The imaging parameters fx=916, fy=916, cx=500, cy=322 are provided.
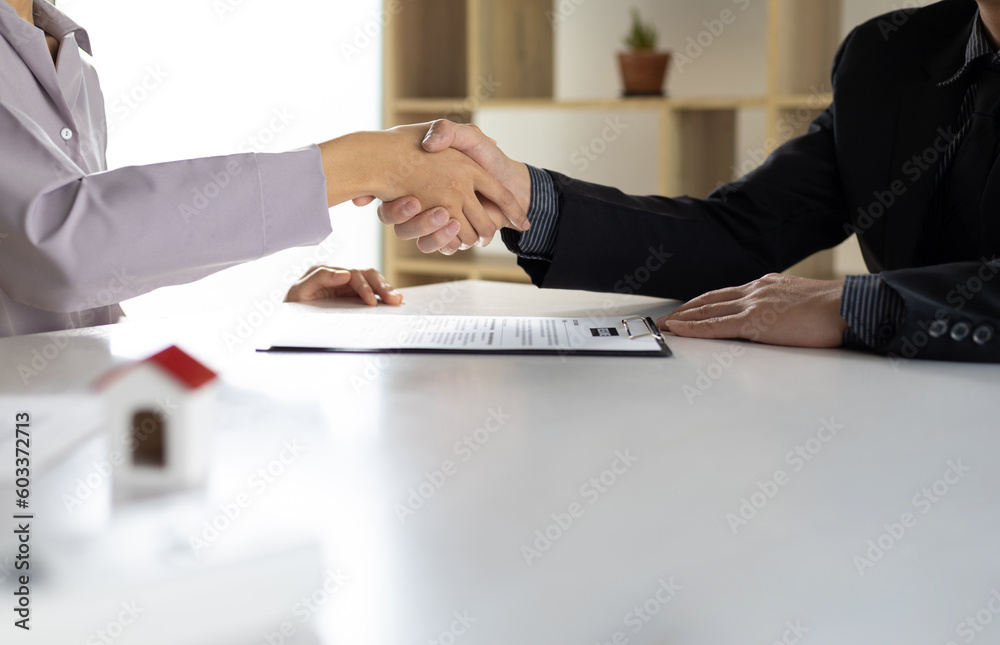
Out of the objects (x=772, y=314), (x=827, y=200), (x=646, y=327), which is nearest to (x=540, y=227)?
(x=646, y=327)

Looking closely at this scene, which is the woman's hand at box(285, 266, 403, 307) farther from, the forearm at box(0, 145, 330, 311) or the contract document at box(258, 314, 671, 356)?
the forearm at box(0, 145, 330, 311)

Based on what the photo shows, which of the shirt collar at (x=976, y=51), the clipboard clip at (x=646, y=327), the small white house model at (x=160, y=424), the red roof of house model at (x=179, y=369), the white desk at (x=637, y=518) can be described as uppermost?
the shirt collar at (x=976, y=51)

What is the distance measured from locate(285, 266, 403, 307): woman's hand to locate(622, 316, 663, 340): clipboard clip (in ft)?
1.24

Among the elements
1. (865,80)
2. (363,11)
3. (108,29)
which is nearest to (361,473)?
(865,80)

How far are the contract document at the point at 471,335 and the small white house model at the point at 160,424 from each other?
10.7 inches

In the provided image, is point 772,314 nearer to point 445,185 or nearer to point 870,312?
point 870,312

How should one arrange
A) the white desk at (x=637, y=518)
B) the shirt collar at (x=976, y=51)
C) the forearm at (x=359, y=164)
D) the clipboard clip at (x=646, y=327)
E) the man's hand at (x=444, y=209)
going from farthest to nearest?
1. the man's hand at (x=444, y=209)
2. the shirt collar at (x=976, y=51)
3. the forearm at (x=359, y=164)
4. the clipboard clip at (x=646, y=327)
5. the white desk at (x=637, y=518)

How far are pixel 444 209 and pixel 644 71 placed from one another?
164 cm

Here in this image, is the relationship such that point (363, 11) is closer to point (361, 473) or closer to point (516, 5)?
point (516, 5)

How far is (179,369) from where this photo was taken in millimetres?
673

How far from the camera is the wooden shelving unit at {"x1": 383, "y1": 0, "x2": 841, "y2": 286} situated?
2637mm

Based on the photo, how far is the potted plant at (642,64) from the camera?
2.85m

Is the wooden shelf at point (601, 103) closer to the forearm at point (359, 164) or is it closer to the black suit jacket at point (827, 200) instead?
the black suit jacket at point (827, 200)

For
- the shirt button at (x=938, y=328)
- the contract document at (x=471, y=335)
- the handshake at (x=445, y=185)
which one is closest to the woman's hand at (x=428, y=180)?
the handshake at (x=445, y=185)
